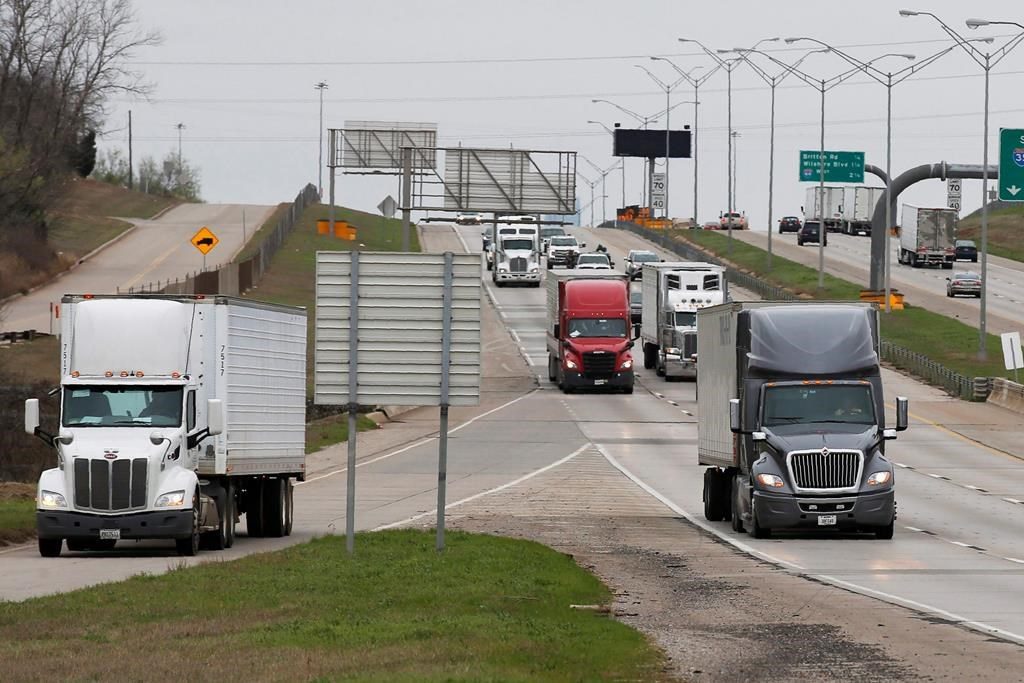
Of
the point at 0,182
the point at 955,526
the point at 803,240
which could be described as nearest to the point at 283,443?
the point at 955,526

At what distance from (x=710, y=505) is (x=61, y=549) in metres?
11.7

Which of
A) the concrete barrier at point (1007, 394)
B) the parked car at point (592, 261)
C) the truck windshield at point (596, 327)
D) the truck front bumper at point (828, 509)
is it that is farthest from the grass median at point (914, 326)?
the truck front bumper at point (828, 509)

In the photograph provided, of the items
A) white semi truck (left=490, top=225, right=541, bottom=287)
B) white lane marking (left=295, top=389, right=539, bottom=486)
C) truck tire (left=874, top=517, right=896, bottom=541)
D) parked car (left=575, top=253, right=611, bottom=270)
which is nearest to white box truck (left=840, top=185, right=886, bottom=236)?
white semi truck (left=490, top=225, right=541, bottom=287)

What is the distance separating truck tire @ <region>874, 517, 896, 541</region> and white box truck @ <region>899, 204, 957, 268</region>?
8688cm

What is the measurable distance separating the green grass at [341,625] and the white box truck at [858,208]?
118m

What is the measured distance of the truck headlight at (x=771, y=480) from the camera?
92.9 feet

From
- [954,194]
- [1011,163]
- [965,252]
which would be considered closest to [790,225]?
[954,194]

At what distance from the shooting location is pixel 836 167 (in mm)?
97250

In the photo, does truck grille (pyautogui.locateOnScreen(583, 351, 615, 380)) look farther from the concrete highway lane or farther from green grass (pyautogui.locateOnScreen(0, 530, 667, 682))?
green grass (pyautogui.locateOnScreen(0, 530, 667, 682))

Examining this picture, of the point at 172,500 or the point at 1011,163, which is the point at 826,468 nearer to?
the point at 172,500

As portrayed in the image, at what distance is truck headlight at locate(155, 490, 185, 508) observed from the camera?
2541 cm

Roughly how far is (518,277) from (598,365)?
41.3 metres

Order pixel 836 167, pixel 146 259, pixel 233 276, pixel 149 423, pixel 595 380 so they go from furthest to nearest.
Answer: pixel 146 259 → pixel 836 167 → pixel 233 276 → pixel 595 380 → pixel 149 423

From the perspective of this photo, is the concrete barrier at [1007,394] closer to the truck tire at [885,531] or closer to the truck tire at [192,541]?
the truck tire at [885,531]
